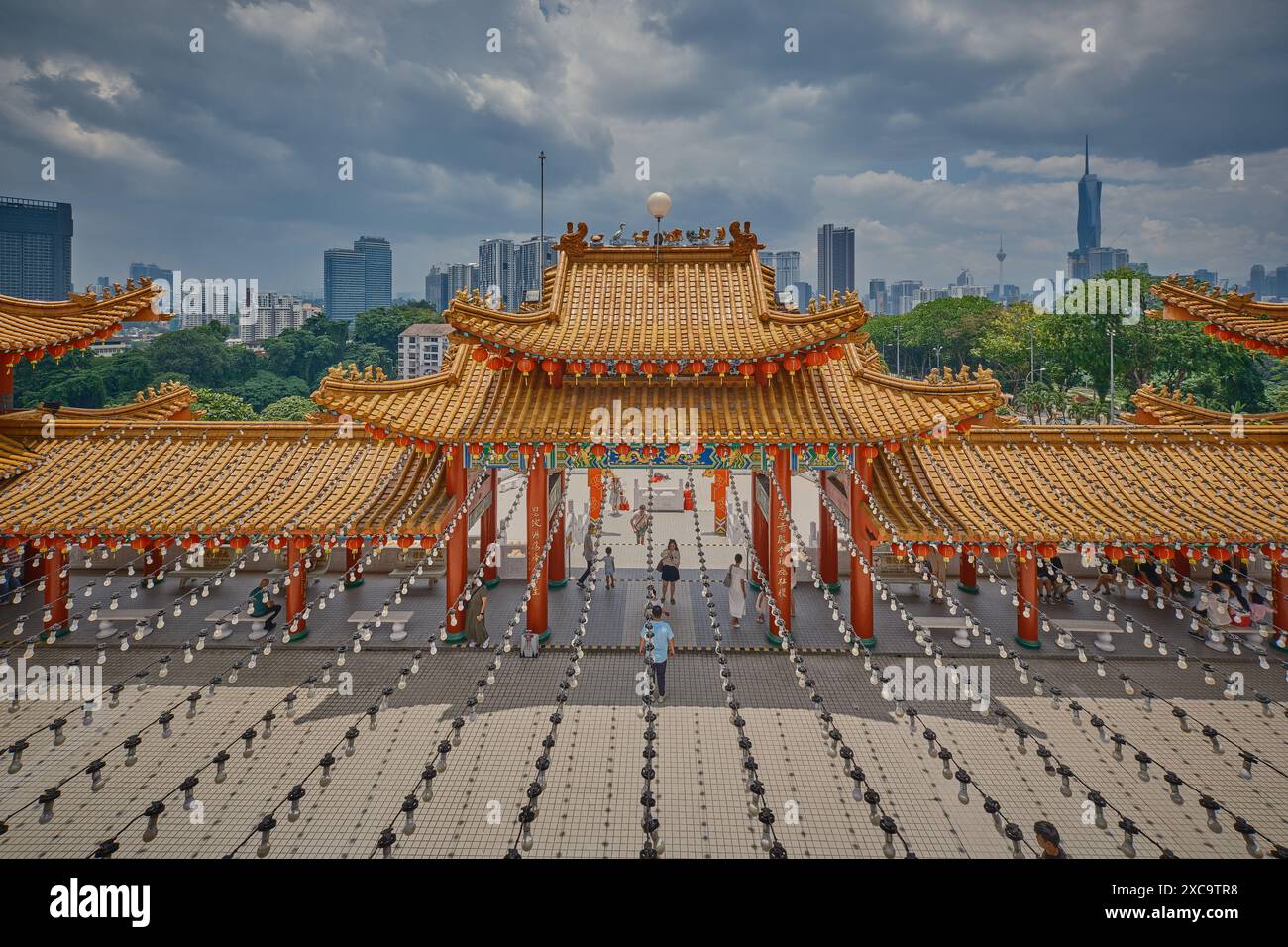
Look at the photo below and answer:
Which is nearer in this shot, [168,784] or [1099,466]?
[168,784]

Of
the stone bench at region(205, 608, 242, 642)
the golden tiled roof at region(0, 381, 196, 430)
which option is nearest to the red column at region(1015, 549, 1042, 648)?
the stone bench at region(205, 608, 242, 642)

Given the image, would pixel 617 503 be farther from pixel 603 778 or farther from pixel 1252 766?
pixel 1252 766

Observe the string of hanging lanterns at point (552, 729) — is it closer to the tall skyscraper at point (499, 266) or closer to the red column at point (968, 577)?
the red column at point (968, 577)

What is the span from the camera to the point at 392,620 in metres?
17.3

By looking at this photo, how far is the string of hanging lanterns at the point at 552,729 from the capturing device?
941 centimetres

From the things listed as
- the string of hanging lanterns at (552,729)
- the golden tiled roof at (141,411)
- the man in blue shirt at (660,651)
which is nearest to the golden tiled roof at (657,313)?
the man in blue shirt at (660,651)

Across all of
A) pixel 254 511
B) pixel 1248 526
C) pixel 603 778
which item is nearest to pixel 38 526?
pixel 254 511

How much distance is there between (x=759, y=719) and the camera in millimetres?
12812

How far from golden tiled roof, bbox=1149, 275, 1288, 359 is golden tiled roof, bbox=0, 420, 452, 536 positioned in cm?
1784

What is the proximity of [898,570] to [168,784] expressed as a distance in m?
19.2

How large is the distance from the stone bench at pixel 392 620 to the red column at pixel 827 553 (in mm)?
11828

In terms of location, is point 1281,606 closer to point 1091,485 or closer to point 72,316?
point 1091,485

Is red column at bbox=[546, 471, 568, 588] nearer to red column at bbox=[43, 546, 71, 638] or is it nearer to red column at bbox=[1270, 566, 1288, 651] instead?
red column at bbox=[43, 546, 71, 638]
